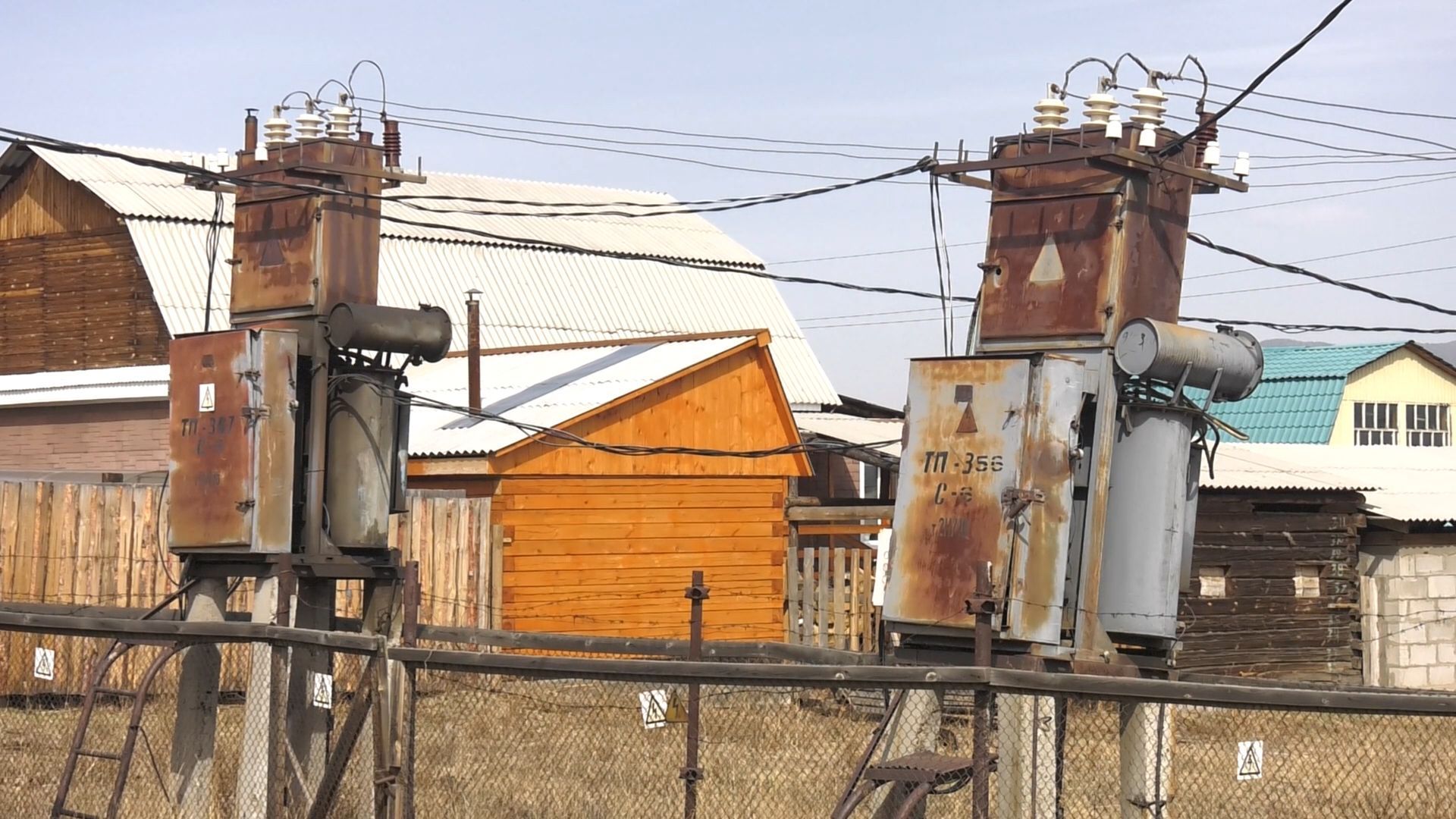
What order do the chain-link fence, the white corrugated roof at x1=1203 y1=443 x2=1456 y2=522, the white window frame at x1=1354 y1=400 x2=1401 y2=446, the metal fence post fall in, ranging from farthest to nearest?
the white window frame at x1=1354 y1=400 x2=1401 y2=446, the white corrugated roof at x1=1203 y1=443 x2=1456 y2=522, the metal fence post, the chain-link fence

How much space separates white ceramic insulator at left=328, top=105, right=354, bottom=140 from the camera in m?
11.7

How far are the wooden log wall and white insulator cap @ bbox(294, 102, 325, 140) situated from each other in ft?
46.4

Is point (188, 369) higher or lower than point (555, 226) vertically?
lower

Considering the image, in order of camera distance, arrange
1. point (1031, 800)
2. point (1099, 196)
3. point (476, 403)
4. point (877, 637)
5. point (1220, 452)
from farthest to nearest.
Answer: point (1220, 452) → point (476, 403) → point (877, 637) → point (1099, 196) → point (1031, 800)

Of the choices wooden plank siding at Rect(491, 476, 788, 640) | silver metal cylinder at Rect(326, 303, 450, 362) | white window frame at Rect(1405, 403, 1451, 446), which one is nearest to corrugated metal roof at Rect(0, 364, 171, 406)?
wooden plank siding at Rect(491, 476, 788, 640)

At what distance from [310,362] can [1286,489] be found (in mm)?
16073

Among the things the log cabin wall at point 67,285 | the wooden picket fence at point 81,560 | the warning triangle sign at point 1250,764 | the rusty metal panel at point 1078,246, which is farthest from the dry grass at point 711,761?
the log cabin wall at point 67,285

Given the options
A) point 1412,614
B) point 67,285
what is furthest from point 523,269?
point 1412,614

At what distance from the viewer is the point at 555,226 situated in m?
37.9

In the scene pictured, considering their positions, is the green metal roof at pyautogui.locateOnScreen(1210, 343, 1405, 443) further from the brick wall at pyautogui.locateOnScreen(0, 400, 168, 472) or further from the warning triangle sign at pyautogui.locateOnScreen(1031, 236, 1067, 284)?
the warning triangle sign at pyautogui.locateOnScreen(1031, 236, 1067, 284)

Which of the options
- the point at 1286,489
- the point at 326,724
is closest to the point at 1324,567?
the point at 1286,489

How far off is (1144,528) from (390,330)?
16.1 feet

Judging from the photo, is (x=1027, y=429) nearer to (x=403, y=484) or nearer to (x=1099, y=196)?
(x=1099, y=196)

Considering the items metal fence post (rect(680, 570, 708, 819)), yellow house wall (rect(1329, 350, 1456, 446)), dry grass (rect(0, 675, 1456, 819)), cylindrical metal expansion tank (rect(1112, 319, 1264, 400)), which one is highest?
yellow house wall (rect(1329, 350, 1456, 446))
